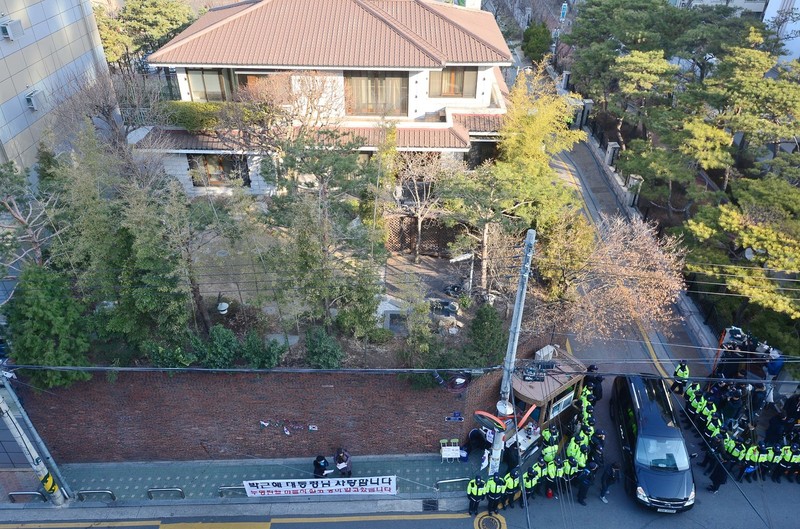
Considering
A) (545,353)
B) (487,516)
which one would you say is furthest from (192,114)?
(487,516)

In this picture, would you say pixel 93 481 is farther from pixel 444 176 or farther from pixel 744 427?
pixel 744 427

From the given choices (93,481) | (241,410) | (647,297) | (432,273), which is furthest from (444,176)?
(93,481)

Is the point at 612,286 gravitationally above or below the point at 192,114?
below

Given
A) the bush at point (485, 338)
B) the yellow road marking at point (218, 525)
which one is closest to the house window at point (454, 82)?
the bush at point (485, 338)

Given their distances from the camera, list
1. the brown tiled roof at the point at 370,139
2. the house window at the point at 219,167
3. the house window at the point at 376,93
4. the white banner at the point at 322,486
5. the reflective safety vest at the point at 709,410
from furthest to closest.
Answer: the house window at the point at 219,167
the house window at the point at 376,93
the brown tiled roof at the point at 370,139
the reflective safety vest at the point at 709,410
the white banner at the point at 322,486

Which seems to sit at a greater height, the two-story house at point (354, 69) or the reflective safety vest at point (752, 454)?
the two-story house at point (354, 69)

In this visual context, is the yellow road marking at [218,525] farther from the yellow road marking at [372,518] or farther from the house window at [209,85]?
the house window at [209,85]

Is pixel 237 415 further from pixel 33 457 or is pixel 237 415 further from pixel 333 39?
pixel 333 39
